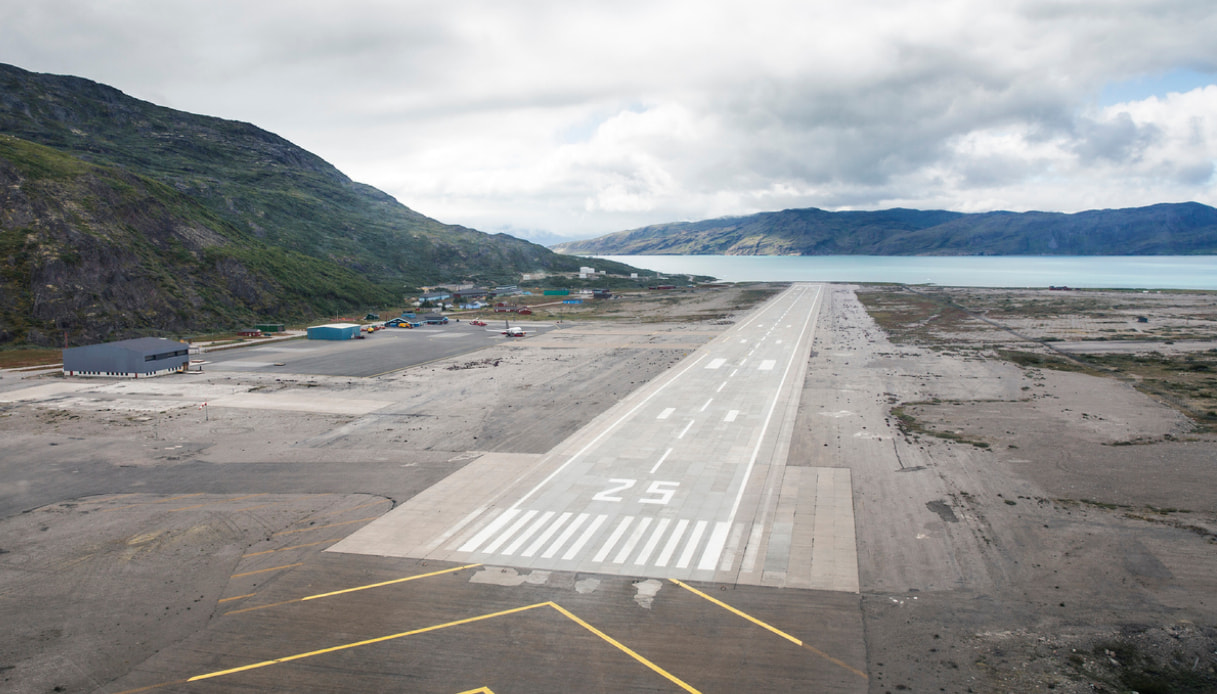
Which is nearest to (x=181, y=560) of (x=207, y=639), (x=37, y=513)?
(x=207, y=639)

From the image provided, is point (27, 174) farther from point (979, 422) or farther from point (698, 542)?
point (979, 422)

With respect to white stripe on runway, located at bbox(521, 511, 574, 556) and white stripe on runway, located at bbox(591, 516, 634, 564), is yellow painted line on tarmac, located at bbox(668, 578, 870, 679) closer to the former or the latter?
white stripe on runway, located at bbox(591, 516, 634, 564)

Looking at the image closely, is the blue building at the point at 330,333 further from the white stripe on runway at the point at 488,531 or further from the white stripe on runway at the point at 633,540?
the white stripe on runway at the point at 633,540

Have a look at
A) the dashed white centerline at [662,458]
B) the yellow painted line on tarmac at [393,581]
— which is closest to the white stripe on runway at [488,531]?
the yellow painted line on tarmac at [393,581]

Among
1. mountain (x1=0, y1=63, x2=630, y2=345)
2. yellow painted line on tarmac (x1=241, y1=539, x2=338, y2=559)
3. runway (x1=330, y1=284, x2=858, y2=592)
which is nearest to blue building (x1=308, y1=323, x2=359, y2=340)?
mountain (x1=0, y1=63, x2=630, y2=345)

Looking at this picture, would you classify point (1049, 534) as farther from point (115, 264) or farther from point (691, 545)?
point (115, 264)

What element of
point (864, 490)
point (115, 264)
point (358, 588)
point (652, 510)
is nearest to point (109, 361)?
point (115, 264)
